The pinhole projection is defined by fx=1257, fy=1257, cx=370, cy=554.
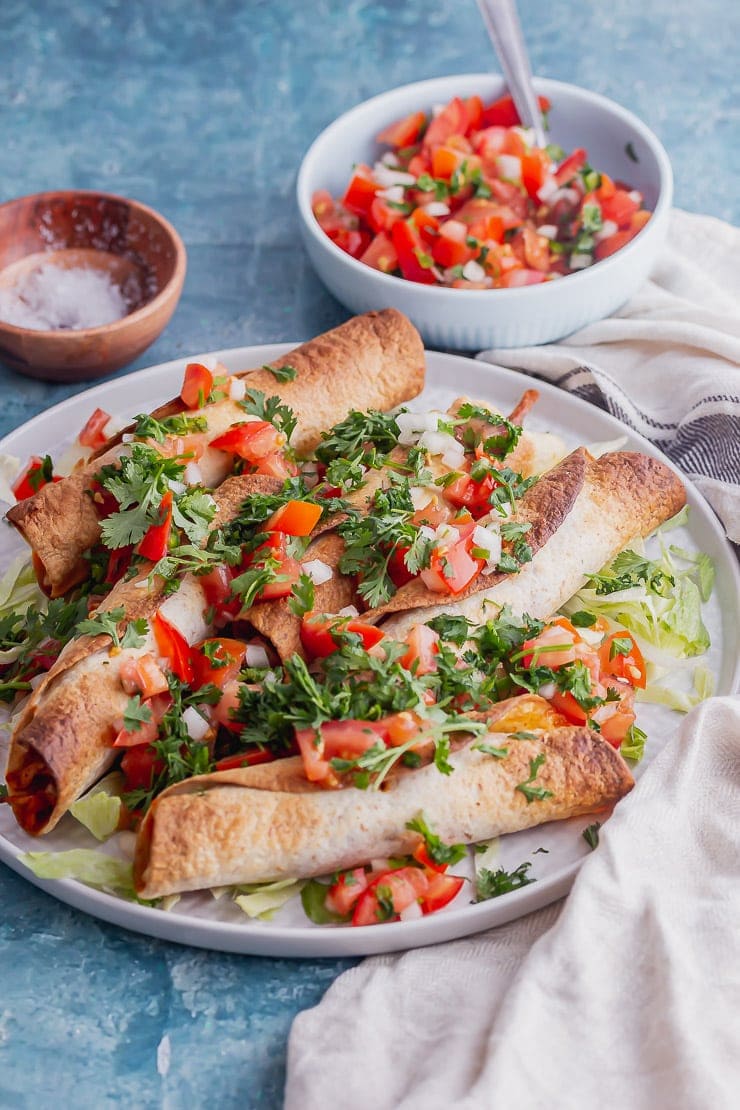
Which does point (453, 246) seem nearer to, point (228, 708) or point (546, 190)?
point (546, 190)

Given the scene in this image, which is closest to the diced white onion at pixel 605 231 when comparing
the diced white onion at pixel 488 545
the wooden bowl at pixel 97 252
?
the wooden bowl at pixel 97 252

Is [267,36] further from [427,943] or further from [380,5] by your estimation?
[427,943]

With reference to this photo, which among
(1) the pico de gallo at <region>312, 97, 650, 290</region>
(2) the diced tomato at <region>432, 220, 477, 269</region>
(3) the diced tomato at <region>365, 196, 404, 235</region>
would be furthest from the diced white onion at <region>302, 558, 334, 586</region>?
(3) the diced tomato at <region>365, 196, 404, 235</region>

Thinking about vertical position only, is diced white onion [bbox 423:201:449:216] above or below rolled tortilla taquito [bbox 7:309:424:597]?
above

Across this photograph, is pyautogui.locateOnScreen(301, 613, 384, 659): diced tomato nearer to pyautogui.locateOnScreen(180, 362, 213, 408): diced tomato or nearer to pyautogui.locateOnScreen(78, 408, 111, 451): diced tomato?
pyautogui.locateOnScreen(180, 362, 213, 408): diced tomato

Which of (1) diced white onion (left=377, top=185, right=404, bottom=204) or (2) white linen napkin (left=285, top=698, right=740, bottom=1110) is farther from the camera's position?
(1) diced white onion (left=377, top=185, right=404, bottom=204)

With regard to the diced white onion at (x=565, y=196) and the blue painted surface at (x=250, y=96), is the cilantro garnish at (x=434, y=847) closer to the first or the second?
the blue painted surface at (x=250, y=96)
